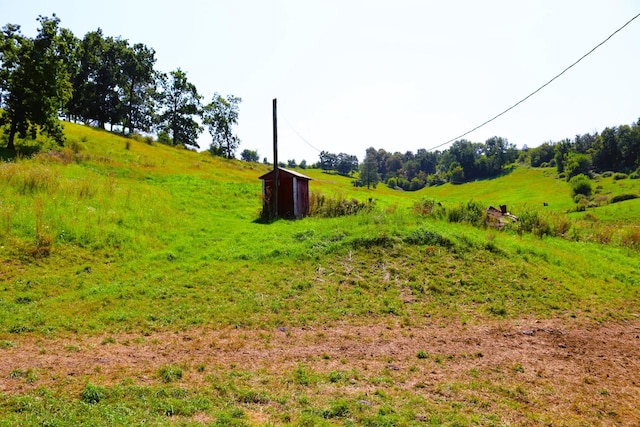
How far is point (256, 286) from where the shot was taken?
11977 mm

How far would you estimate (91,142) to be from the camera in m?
36.8

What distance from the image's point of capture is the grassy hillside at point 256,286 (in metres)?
5.67

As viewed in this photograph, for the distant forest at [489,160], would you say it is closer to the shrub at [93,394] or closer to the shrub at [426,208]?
the shrub at [426,208]

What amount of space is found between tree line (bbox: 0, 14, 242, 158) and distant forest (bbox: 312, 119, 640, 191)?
4826cm

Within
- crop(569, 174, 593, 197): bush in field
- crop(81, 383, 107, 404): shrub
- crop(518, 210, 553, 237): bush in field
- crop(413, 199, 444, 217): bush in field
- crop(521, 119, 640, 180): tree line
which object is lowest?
crop(81, 383, 107, 404): shrub

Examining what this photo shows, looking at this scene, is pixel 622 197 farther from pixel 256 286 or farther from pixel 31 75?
pixel 31 75

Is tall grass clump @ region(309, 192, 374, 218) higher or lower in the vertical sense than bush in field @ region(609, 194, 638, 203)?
lower

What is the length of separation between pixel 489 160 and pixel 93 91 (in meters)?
117

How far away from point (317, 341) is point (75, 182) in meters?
17.0

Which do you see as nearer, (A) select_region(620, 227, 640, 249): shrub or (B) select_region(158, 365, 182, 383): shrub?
(B) select_region(158, 365, 182, 383): shrub

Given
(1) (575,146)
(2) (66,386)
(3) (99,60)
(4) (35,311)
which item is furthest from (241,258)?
(1) (575,146)

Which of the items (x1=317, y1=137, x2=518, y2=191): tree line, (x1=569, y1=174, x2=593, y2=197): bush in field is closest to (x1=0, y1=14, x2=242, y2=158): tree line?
(x1=317, y1=137, x2=518, y2=191): tree line

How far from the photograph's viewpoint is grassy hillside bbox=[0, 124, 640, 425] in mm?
5668

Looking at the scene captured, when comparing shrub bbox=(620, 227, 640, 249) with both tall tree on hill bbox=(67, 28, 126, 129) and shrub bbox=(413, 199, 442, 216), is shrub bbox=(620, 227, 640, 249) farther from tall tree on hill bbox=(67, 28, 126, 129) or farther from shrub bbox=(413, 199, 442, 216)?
tall tree on hill bbox=(67, 28, 126, 129)
